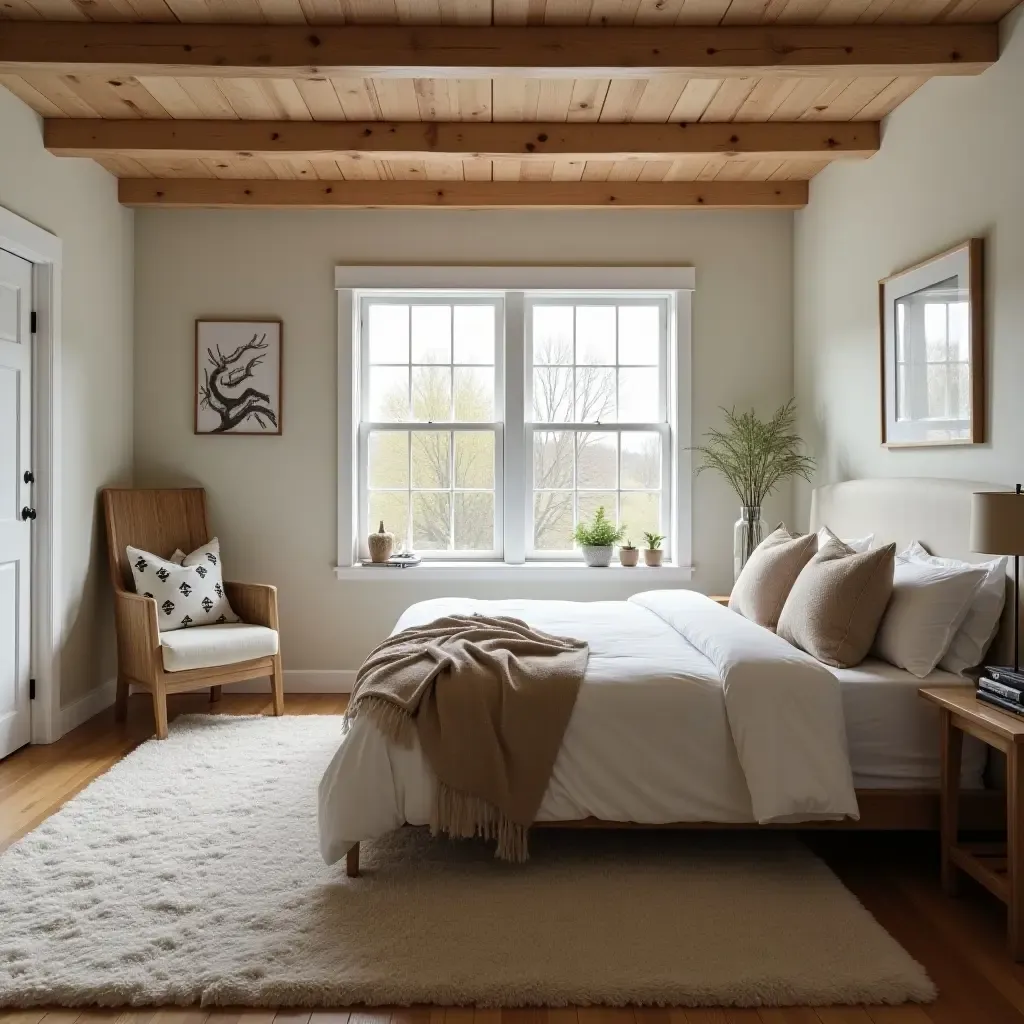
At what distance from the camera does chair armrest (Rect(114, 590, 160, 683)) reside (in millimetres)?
4125

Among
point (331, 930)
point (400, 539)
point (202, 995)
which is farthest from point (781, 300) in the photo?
point (202, 995)

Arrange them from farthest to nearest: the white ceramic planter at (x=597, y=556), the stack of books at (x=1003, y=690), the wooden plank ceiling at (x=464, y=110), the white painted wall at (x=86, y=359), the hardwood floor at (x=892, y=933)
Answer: the white ceramic planter at (x=597, y=556) < the white painted wall at (x=86, y=359) < the wooden plank ceiling at (x=464, y=110) < the stack of books at (x=1003, y=690) < the hardwood floor at (x=892, y=933)

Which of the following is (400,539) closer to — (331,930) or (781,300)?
(781,300)

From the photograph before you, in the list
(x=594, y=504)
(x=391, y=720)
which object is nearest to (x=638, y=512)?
(x=594, y=504)

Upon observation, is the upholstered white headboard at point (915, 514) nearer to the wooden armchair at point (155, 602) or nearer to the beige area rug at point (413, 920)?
the beige area rug at point (413, 920)

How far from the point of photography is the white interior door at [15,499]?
3.85 meters

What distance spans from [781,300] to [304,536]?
3064mm

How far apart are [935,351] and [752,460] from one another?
1.38m

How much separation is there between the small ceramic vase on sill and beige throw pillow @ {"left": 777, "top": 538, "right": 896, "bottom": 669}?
102 inches

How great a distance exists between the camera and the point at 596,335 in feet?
17.1

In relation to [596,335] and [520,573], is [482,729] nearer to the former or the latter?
[520,573]

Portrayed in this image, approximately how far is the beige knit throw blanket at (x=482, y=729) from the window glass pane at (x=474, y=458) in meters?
2.47

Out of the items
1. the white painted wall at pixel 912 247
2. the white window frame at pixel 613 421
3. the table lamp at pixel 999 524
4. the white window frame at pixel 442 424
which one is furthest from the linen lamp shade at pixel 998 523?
the white window frame at pixel 442 424

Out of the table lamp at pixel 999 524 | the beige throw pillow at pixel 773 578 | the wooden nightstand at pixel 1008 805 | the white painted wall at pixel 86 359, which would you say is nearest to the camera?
the wooden nightstand at pixel 1008 805
